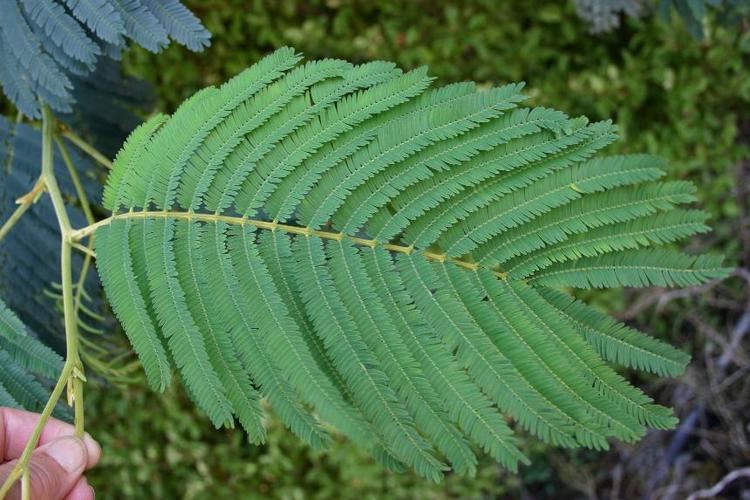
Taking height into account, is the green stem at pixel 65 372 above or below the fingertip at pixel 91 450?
above

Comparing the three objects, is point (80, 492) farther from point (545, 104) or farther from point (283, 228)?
point (545, 104)

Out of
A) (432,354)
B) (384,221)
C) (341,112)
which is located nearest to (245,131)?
(341,112)

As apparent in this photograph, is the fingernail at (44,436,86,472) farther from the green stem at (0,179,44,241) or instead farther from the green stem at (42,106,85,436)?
the green stem at (0,179,44,241)

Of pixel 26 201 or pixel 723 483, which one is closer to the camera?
pixel 26 201

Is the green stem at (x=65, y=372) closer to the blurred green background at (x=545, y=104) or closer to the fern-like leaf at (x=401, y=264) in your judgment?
the fern-like leaf at (x=401, y=264)

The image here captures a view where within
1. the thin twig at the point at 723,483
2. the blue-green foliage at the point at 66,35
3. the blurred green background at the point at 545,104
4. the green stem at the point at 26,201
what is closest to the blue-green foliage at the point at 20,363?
the green stem at the point at 26,201

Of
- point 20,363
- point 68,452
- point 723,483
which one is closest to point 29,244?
point 20,363
